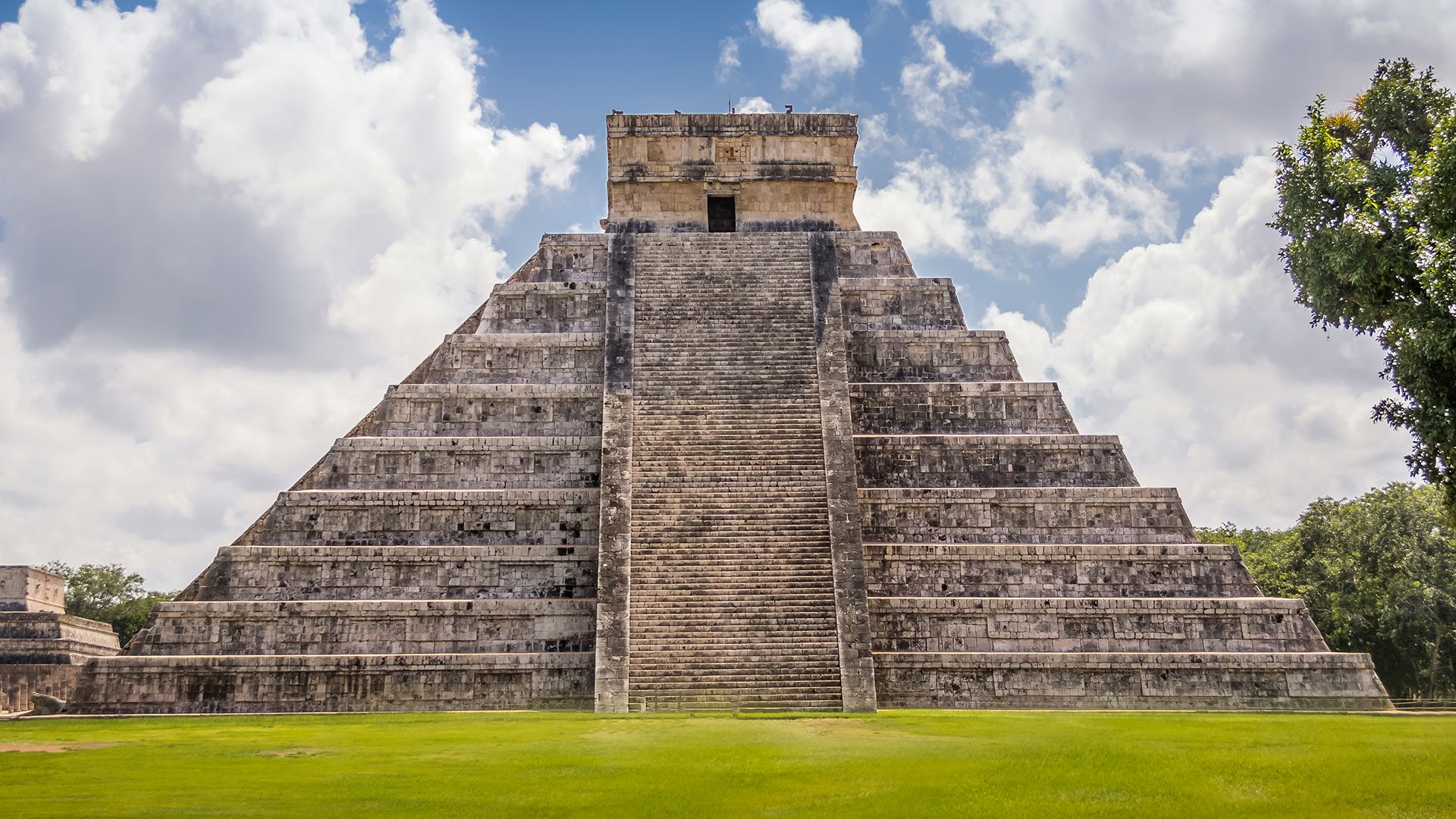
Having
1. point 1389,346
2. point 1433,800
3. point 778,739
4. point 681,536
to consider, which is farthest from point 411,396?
point 1433,800

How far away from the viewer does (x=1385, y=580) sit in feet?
99.8

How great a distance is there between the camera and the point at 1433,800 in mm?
7793

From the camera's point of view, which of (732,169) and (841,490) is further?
(732,169)

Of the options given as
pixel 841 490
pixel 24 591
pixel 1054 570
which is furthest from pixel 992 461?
pixel 24 591

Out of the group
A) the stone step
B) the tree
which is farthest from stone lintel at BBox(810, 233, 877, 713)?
the stone step

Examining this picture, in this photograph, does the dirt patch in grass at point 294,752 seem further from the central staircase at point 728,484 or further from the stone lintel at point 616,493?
the central staircase at point 728,484

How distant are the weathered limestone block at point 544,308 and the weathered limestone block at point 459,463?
336 cm

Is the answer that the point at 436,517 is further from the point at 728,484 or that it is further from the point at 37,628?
the point at 37,628

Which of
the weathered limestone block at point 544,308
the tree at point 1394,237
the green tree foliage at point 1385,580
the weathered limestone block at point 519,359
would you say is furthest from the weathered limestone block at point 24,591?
the green tree foliage at point 1385,580

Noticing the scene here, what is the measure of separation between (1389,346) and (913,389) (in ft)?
33.3

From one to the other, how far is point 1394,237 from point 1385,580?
21.1 m

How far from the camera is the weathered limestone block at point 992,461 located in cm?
2141

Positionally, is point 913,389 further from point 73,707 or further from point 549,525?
point 73,707

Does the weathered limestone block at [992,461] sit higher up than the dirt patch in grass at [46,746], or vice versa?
the weathered limestone block at [992,461]
